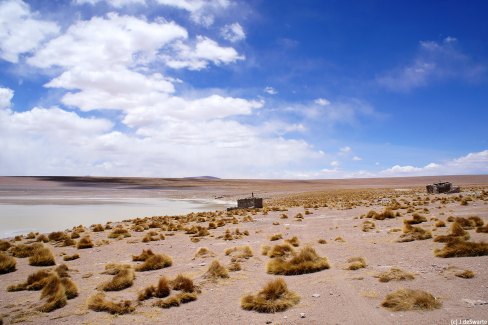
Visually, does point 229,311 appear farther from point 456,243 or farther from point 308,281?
point 456,243

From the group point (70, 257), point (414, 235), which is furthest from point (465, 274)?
point (70, 257)

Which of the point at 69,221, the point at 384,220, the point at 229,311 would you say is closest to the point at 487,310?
the point at 229,311

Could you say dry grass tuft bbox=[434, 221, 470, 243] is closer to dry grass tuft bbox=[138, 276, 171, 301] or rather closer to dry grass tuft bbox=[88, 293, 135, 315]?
dry grass tuft bbox=[138, 276, 171, 301]

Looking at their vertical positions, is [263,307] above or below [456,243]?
below

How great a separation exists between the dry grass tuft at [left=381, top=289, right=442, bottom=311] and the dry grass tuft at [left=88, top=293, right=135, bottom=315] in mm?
4929

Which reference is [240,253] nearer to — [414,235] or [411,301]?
[414,235]

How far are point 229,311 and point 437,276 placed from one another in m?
4.75

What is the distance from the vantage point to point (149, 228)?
76.9ft

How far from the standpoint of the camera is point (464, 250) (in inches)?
393

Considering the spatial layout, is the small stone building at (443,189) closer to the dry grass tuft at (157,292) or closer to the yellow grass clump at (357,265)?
the yellow grass clump at (357,265)

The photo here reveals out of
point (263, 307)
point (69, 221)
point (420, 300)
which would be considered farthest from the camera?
point (69, 221)

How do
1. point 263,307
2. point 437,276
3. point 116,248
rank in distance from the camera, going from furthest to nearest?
1. point 116,248
2. point 437,276
3. point 263,307

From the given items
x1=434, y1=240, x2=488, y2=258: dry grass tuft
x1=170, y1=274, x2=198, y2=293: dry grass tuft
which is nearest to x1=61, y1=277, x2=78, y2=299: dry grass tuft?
x1=170, y1=274, x2=198, y2=293: dry grass tuft

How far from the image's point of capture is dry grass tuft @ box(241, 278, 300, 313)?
7.06 m
